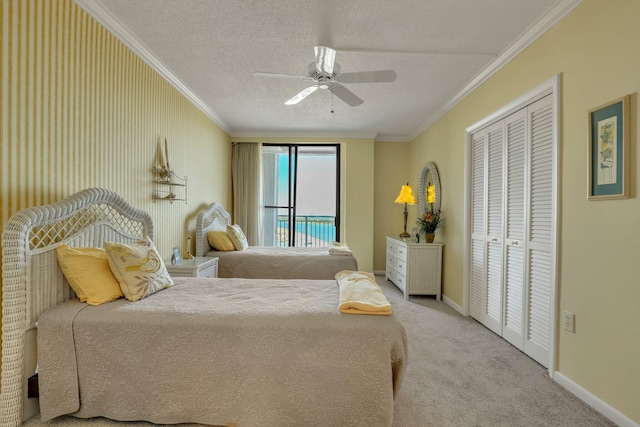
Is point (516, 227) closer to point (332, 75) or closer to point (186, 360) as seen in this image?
point (332, 75)

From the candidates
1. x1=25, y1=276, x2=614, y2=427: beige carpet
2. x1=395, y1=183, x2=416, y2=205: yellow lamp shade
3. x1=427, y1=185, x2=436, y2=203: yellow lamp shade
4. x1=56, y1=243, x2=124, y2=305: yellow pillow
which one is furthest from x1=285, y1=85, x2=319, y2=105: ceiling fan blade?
x1=395, y1=183, x2=416, y2=205: yellow lamp shade

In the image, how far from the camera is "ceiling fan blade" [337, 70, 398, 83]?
243 centimetres

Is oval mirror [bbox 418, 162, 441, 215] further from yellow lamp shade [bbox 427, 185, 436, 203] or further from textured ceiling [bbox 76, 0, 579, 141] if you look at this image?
textured ceiling [bbox 76, 0, 579, 141]

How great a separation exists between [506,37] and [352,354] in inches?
106

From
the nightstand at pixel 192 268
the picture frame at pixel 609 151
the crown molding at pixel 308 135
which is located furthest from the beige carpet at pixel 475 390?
the crown molding at pixel 308 135

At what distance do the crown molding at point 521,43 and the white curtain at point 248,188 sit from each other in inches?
133

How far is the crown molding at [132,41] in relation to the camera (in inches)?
85.4

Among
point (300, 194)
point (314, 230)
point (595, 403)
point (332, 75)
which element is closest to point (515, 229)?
point (595, 403)

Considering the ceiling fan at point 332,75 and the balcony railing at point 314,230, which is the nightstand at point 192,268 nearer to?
the ceiling fan at point 332,75

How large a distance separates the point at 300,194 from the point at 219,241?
2.47 meters

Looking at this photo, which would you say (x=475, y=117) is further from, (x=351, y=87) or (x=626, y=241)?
(x=626, y=241)

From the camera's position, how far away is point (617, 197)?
1.78 metres

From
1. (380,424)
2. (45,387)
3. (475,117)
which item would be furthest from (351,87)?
(45,387)

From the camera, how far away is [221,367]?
1.66 meters
